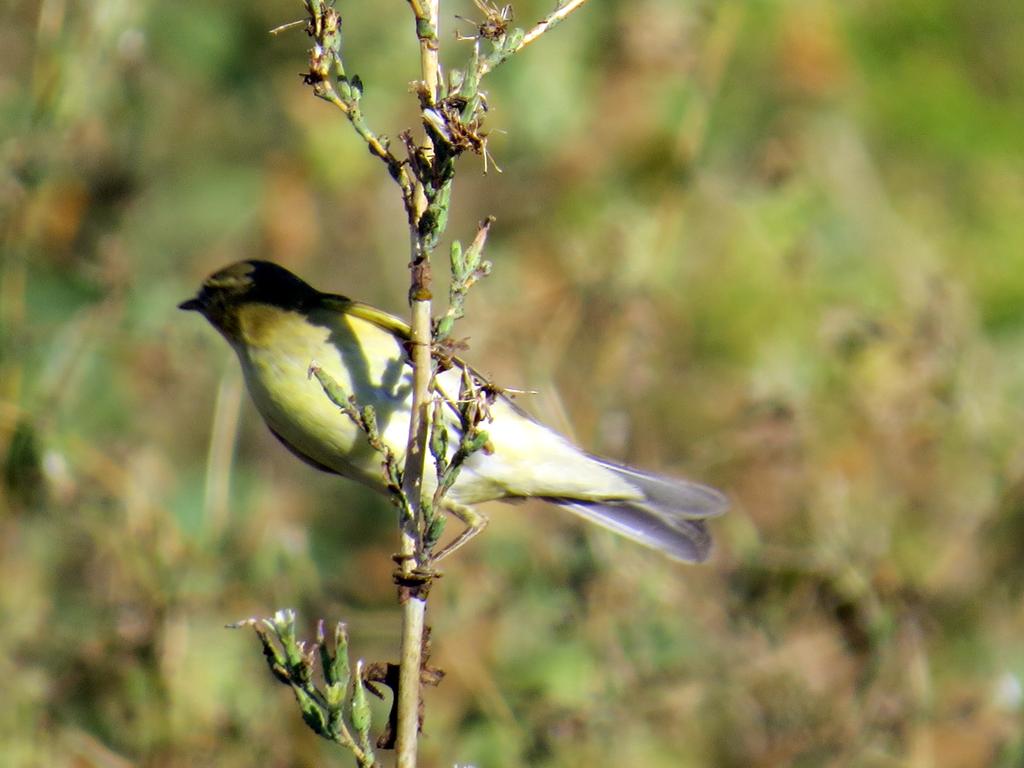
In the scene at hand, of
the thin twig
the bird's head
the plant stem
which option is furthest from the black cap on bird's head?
the thin twig

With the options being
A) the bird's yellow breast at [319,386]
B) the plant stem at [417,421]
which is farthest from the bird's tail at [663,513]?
the plant stem at [417,421]

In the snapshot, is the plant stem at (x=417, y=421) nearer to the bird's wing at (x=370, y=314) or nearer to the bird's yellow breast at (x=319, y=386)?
the bird's yellow breast at (x=319, y=386)

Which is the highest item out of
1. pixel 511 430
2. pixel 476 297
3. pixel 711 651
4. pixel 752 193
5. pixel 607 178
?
pixel 607 178

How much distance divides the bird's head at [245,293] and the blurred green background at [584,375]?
2.13 ft

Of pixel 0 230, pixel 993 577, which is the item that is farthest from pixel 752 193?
pixel 0 230

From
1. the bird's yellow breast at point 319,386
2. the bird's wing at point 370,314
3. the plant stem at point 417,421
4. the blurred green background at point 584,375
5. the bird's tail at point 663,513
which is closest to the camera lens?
the plant stem at point 417,421

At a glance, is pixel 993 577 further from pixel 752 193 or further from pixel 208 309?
pixel 208 309

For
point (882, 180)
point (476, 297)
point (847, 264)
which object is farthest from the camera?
point (882, 180)

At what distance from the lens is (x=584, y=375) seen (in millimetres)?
5500

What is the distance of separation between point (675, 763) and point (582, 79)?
334 cm

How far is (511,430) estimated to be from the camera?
3.68m

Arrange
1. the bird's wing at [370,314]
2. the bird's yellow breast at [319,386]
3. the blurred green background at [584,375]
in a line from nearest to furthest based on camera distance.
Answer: the bird's yellow breast at [319,386]
the bird's wing at [370,314]
the blurred green background at [584,375]

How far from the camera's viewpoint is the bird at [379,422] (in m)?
3.38

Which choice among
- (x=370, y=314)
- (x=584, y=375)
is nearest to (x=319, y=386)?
(x=370, y=314)
